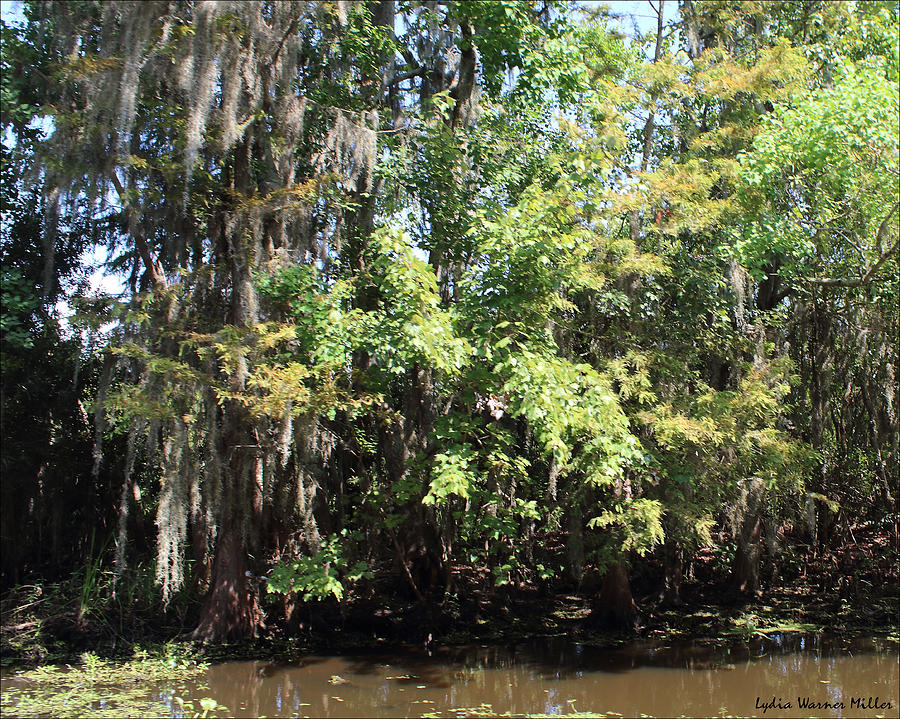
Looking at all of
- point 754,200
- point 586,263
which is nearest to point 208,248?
point 586,263

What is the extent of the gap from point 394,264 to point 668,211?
11.2 feet

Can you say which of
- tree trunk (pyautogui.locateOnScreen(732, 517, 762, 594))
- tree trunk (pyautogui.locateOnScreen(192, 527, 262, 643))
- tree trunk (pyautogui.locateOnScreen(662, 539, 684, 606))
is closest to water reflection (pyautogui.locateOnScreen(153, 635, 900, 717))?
tree trunk (pyautogui.locateOnScreen(192, 527, 262, 643))

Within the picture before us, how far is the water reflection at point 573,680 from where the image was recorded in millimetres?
6641

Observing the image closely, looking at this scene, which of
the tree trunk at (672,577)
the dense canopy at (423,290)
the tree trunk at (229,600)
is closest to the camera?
the dense canopy at (423,290)

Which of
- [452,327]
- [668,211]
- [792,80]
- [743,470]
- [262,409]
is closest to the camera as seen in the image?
[262,409]

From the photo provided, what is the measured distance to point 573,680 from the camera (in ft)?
24.4

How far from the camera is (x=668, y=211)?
8.41 meters

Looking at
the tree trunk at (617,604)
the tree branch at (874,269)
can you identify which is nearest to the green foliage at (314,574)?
the tree trunk at (617,604)

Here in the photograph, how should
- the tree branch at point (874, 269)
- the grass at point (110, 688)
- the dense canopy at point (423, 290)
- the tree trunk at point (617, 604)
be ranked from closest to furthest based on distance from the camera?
the grass at point (110, 688), the dense canopy at point (423, 290), the tree branch at point (874, 269), the tree trunk at point (617, 604)

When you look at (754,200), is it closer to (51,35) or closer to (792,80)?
(792,80)

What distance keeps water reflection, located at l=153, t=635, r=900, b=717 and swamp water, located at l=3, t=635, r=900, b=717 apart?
0.03 feet
